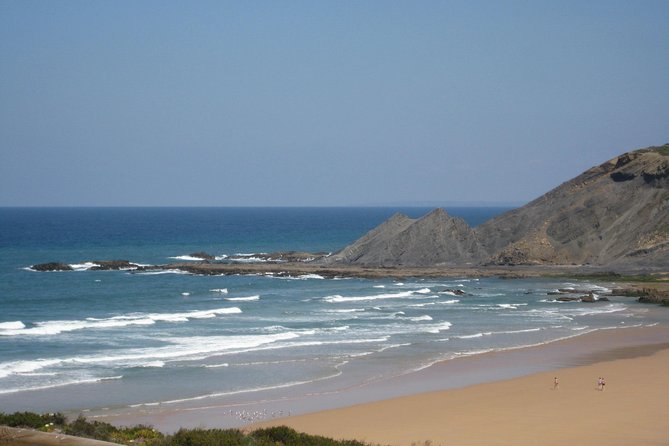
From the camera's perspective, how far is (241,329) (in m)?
41.5

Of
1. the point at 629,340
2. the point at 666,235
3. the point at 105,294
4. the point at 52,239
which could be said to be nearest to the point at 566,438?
the point at 629,340

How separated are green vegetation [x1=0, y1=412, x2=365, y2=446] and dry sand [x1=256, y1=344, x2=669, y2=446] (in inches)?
181


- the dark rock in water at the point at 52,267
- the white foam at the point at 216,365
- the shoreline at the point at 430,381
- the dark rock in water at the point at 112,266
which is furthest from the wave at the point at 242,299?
the dark rock in water at the point at 52,267

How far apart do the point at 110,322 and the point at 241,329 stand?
6.75 metres

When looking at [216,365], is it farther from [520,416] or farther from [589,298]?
[589,298]

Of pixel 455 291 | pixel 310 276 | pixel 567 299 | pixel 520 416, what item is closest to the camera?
pixel 520 416

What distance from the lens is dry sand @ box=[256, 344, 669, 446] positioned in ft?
69.2

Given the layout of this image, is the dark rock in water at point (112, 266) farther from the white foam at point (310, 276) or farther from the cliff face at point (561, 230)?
the cliff face at point (561, 230)

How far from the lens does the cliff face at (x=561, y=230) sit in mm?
76062

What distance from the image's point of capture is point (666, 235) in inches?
2864

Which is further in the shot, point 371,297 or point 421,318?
point 371,297

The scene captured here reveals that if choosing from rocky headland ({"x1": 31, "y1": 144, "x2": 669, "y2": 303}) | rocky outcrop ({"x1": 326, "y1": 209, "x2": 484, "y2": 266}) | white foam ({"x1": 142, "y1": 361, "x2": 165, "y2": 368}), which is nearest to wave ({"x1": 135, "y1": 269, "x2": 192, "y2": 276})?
rocky headland ({"x1": 31, "y1": 144, "x2": 669, "y2": 303})

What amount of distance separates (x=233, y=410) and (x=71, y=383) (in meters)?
6.50

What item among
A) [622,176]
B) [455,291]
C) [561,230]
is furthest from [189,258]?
[622,176]
